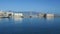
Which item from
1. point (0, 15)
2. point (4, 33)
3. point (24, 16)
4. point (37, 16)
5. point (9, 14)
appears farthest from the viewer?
point (37, 16)

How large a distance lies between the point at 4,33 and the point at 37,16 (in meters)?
31.4

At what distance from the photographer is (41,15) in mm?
38156

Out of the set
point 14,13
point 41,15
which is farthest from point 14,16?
point 41,15

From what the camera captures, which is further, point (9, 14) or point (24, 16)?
point (24, 16)

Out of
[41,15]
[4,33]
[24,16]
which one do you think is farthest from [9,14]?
[4,33]

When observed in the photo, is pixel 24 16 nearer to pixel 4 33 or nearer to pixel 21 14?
pixel 21 14

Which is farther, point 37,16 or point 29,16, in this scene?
point 37,16

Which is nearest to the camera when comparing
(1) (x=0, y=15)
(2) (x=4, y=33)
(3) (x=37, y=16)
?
(2) (x=4, y=33)

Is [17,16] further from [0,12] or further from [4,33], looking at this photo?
[4,33]

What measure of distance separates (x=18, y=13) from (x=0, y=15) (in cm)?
408

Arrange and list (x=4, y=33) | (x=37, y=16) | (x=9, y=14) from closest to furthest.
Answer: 1. (x=4, y=33)
2. (x=9, y=14)
3. (x=37, y=16)

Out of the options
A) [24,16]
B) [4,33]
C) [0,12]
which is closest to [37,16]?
[24,16]

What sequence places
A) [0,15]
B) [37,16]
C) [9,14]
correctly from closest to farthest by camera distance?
1. [0,15]
2. [9,14]
3. [37,16]

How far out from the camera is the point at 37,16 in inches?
1545
